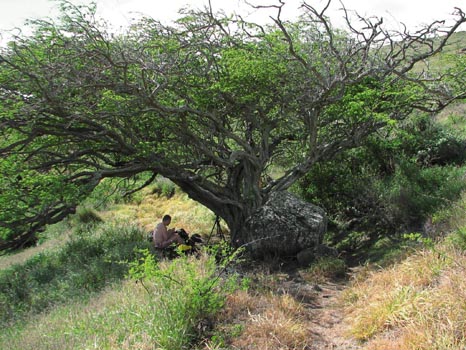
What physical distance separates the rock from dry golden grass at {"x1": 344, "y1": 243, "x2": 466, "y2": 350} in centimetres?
257

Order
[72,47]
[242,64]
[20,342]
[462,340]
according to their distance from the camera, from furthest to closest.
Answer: [242,64] < [72,47] < [20,342] < [462,340]

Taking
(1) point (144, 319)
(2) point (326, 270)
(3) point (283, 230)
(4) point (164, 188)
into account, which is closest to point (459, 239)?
(2) point (326, 270)

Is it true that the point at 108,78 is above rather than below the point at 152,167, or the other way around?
→ above

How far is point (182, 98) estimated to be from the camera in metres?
8.41

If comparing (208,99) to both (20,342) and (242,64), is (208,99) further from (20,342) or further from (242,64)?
(20,342)

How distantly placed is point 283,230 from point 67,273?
194 inches

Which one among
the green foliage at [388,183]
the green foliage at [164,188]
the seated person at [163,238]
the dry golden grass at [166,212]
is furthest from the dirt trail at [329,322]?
the green foliage at [164,188]

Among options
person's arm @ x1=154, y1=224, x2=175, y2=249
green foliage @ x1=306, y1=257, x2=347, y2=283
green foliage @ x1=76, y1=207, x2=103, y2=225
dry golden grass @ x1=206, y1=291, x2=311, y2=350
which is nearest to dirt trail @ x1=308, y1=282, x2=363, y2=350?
dry golden grass @ x1=206, y1=291, x2=311, y2=350

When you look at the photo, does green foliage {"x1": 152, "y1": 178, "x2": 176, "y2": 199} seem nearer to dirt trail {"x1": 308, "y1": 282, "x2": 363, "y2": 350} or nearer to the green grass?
dirt trail {"x1": 308, "y1": 282, "x2": 363, "y2": 350}

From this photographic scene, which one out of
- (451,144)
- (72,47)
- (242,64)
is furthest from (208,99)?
(451,144)

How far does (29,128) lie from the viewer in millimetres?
7980

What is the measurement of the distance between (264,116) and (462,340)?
19.6 ft

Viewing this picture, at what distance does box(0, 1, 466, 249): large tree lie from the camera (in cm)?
721

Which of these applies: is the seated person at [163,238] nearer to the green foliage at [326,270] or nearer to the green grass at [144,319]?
the green foliage at [326,270]
